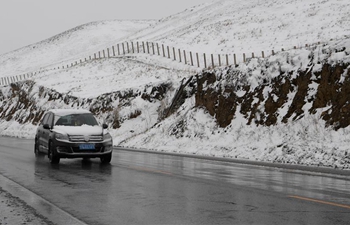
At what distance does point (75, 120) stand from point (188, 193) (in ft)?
31.3

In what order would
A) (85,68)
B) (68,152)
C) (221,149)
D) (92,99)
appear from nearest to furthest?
(68,152) < (221,149) < (92,99) < (85,68)

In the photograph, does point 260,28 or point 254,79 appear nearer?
point 254,79

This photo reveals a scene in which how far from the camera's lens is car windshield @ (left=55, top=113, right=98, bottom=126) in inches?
749

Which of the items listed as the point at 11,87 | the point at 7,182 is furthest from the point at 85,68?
the point at 7,182

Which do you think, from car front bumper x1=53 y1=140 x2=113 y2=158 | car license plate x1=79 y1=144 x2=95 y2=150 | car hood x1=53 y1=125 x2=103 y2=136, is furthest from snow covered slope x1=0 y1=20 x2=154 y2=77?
car license plate x1=79 y1=144 x2=95 y2=150

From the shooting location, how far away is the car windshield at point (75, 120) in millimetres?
19031

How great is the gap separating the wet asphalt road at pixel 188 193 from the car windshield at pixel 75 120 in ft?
8.08

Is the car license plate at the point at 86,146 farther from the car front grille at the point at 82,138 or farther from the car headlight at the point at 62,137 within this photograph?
the car headlight at the point at 62,137

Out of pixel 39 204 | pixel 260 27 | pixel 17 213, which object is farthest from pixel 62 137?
pixel 260 27

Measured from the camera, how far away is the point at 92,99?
4478 centimetres

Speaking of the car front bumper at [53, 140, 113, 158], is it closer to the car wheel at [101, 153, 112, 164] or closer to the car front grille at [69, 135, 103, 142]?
the car front grille at [69, 135, 103, 142]

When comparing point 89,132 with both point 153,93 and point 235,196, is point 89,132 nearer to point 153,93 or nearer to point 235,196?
point 235,196

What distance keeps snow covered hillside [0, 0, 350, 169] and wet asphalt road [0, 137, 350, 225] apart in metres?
3.35

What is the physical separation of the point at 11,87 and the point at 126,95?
2922 centimetres
